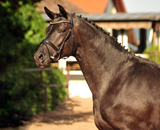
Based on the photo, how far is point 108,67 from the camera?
3.73m

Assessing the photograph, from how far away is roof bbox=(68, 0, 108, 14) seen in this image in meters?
23.9

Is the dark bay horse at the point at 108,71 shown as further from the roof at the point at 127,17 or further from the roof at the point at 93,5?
the roof at the point at 93,5

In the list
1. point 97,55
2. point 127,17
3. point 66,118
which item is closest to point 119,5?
point 127,17

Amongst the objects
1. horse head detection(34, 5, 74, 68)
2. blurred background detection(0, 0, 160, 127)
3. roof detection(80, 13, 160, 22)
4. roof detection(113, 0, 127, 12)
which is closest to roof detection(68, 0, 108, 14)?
roof detection(113, 0, 127, 12)

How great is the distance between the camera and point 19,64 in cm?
786

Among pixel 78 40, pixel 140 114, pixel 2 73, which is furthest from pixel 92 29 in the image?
pixel 2 73

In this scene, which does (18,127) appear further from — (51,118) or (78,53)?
(78,53)

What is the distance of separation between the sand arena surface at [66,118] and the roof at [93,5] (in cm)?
1498

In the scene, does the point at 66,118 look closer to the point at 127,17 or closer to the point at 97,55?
the point at 97,55

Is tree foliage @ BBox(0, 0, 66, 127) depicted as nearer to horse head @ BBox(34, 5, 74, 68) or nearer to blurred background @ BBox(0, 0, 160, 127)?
blurred background @ BBox(0, 0, 160, 127)

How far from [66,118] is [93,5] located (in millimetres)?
18250

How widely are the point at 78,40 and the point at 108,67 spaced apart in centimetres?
58

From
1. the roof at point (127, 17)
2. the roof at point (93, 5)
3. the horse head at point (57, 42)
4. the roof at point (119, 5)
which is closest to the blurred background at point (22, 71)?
the horse head at point (57, 42)

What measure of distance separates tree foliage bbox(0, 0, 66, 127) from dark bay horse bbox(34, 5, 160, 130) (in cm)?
410
